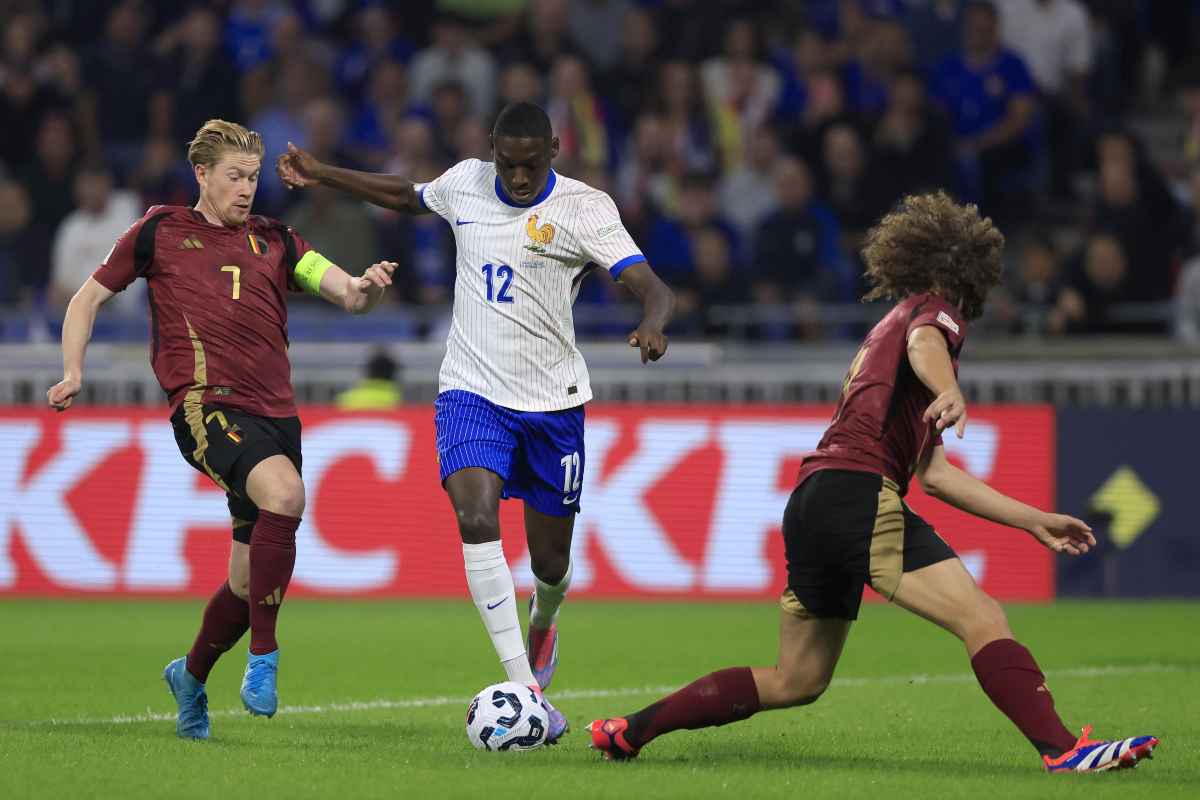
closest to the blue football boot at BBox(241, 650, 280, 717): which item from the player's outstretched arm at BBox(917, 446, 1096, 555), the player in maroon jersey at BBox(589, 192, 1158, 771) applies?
the player in maroon jersey at BBox(589, 192, 1158, 771)

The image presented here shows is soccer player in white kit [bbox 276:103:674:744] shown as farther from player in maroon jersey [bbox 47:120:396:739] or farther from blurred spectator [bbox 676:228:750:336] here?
blurred spectator [bbox 676:228:750:336]

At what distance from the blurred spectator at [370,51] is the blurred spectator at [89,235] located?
3047 mm

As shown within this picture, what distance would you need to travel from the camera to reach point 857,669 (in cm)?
1025

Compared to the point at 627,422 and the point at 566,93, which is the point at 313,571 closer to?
the point at 627,422

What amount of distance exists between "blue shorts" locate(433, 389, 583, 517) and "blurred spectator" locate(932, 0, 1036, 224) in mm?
9888

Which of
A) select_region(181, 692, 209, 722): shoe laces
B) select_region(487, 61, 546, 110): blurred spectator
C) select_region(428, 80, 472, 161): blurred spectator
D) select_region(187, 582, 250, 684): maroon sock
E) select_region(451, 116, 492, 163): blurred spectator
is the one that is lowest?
select_region(181, 692, 209, 722): shoe laces

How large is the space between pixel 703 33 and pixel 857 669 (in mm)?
9636

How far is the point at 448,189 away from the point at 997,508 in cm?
280

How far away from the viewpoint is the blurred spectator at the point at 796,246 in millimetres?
16250

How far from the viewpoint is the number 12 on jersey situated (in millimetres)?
7809

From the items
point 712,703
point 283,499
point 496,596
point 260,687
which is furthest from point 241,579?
point 712,703

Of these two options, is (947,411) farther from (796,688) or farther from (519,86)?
(519,86)

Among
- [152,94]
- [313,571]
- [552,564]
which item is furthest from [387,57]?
[552,564]

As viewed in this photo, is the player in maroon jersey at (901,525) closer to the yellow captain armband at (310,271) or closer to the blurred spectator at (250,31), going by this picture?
the yellow captain armband at (310,271)
